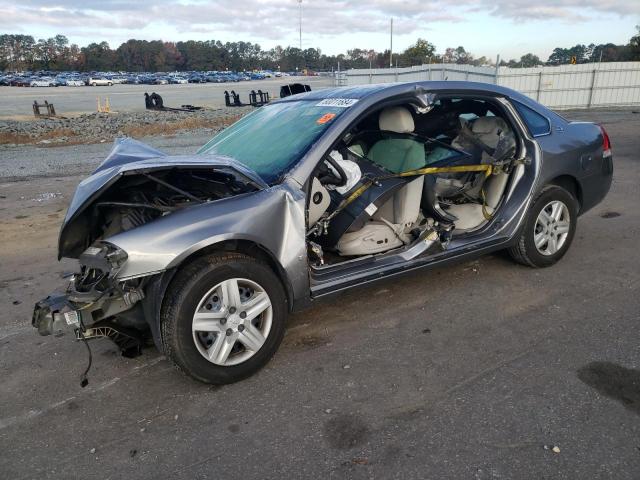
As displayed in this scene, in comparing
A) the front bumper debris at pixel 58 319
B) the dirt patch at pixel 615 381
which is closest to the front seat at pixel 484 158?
the dirt patch at pixel 615 381

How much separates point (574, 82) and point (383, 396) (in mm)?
23942

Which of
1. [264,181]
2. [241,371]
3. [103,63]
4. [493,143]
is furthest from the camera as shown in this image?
[103,63]

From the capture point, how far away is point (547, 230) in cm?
454

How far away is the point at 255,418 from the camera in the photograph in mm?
2750

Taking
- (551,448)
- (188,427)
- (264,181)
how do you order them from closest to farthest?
1. (551,448)
2. (188,427)
3. (264,181)

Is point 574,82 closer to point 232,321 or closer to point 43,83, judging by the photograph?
point 232,321

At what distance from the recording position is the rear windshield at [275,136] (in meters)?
3.46

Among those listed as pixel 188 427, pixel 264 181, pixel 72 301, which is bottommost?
pixel 188 427

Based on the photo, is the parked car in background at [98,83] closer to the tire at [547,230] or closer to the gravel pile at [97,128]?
the gravel pile at [97,128]

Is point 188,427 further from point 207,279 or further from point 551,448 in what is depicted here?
point 551,448

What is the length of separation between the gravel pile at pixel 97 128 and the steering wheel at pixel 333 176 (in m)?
14.1

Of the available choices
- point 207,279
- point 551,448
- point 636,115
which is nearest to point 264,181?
point 207,279

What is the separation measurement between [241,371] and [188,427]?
45cm

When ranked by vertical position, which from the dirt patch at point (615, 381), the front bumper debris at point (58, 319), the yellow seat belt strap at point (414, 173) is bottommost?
the dirt patch at point (615, 381)
